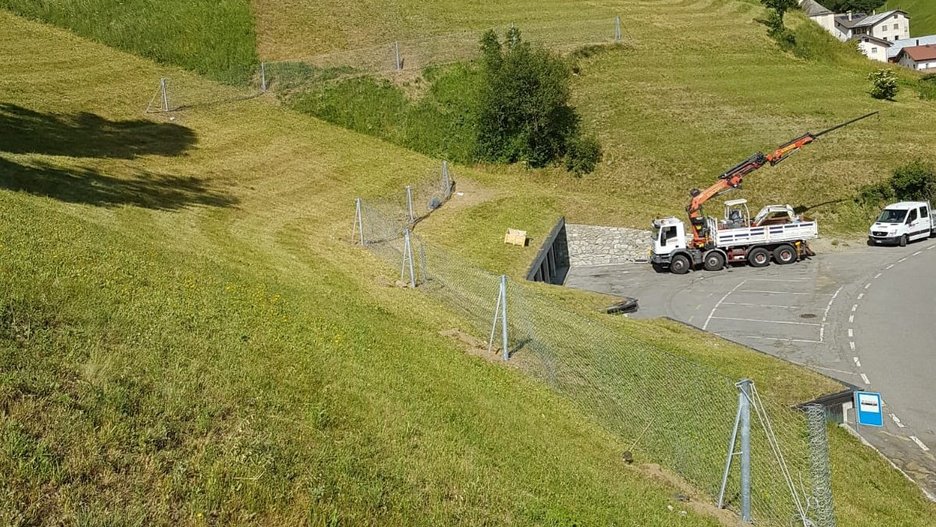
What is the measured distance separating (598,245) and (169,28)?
32.8 m

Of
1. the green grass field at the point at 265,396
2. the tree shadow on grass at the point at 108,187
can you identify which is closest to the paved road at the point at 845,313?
the green grass field at the point at 265,396

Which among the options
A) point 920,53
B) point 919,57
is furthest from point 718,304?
point 920,53

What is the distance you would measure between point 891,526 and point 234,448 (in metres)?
10.1

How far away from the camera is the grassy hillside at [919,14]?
145375 mm

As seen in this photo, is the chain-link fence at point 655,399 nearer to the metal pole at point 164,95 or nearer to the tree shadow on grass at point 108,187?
the tree shadow on grass at point 108,187

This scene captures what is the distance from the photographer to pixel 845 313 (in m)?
25.1

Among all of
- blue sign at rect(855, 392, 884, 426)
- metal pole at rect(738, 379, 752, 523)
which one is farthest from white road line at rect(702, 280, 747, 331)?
metal pole at rect(738, 379, 752, 523)

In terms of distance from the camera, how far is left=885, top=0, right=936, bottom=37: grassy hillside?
145375mm

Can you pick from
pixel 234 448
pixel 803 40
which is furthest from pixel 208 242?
pixel 803 40

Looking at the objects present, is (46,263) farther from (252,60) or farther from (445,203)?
(252,60)

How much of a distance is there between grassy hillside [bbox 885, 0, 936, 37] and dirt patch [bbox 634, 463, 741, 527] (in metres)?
165

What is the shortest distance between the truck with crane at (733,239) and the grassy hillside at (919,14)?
140556 millimetres

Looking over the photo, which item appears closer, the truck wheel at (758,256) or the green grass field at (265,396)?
the green grass field at (265,396)

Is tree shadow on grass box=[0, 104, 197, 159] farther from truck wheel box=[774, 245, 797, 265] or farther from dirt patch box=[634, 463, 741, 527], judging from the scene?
truck wheel box=[774, 245, 797, 265]
